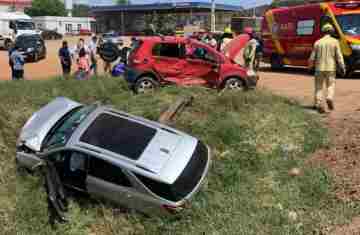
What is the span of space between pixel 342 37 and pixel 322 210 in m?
10.8

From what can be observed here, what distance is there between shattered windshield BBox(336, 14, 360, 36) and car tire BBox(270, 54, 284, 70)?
3.61 m

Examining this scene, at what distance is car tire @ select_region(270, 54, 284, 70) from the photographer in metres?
19.0

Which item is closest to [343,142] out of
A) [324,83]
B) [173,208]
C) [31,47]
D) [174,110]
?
[324,83]

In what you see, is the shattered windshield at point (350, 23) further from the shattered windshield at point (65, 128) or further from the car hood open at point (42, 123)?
the shattered windshield at point (65, 128)

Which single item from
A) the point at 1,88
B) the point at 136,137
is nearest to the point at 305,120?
the point at 136,137

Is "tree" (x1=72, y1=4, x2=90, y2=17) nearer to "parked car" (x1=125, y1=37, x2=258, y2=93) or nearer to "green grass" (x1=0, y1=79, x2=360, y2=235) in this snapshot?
"parked car" (x1=125, y1=37, x2=258, y2=93)

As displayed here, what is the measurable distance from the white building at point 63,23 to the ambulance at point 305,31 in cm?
5820

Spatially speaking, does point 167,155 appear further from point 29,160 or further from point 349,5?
point 349,5

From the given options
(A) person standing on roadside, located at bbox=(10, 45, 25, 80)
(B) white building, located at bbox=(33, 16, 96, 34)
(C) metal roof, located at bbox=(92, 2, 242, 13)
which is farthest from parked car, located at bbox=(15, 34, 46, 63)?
(B) white building, located at bbox=(33, 16, 96, 34)

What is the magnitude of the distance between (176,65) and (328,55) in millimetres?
4075

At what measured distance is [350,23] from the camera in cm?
1561

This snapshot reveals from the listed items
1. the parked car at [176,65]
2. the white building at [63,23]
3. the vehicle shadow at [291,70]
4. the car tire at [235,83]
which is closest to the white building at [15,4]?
the white building at [63,23]

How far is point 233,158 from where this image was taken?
24.8 feet

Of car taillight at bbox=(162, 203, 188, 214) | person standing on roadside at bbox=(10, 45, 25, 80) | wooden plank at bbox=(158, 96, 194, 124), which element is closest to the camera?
car taillight at bbox=(162, 203, 188, 214)
